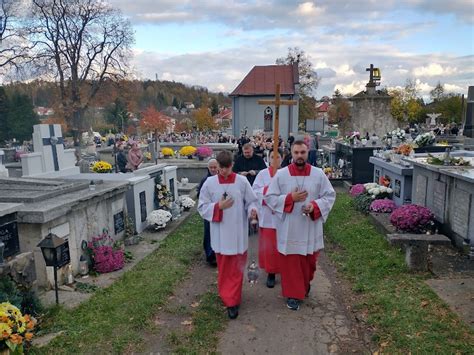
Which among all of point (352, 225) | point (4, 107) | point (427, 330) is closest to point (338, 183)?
point (352, 225)

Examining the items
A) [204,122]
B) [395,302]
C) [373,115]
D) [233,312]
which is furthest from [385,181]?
[204,122]

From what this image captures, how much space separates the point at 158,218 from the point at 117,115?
44.5 m

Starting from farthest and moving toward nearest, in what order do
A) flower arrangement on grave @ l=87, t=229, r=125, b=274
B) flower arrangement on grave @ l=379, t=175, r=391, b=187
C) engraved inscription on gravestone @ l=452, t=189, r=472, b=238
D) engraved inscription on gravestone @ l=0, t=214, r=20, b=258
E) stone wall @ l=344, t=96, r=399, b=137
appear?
stone wall @ l=344, t=96, r=399, b=137 → flower arrangement on grave @ l=379, t=175, r=391, b=187 → engraved inscription on gravestone @ l=452, t=189, r=472, b=238 → flower arrangement on grave @ l=87, t=229, r=125, b=274 → engraved inscription on gravestone @ l=0, t=214, r=20, b=258

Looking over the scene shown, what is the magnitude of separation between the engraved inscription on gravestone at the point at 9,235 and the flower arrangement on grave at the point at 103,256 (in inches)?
51.2

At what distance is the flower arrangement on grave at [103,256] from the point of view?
628cm

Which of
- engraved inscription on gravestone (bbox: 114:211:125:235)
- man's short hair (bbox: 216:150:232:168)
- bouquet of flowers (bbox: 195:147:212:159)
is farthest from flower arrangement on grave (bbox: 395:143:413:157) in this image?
bouquet of flowers (bbox: 195:147:212:159)

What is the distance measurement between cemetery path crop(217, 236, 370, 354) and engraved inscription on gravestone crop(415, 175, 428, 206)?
3646 millimetres

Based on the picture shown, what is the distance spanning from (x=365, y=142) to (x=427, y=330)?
1116 cm

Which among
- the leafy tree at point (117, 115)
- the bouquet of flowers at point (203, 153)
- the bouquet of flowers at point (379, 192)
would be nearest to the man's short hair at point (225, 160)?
the bouquet of flowers at point (379, 192)

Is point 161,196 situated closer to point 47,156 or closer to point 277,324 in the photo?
point 47,156

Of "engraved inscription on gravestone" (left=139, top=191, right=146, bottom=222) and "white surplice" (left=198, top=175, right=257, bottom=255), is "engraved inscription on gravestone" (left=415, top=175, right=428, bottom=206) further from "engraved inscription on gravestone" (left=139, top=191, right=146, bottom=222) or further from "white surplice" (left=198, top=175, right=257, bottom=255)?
"engraved inscription on gravestone" (left=139, top=191, right=146, bottom=222)

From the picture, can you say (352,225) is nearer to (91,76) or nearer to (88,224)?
(88,224)

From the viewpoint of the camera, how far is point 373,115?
1995cm

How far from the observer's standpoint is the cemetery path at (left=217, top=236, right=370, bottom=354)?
4105mm
